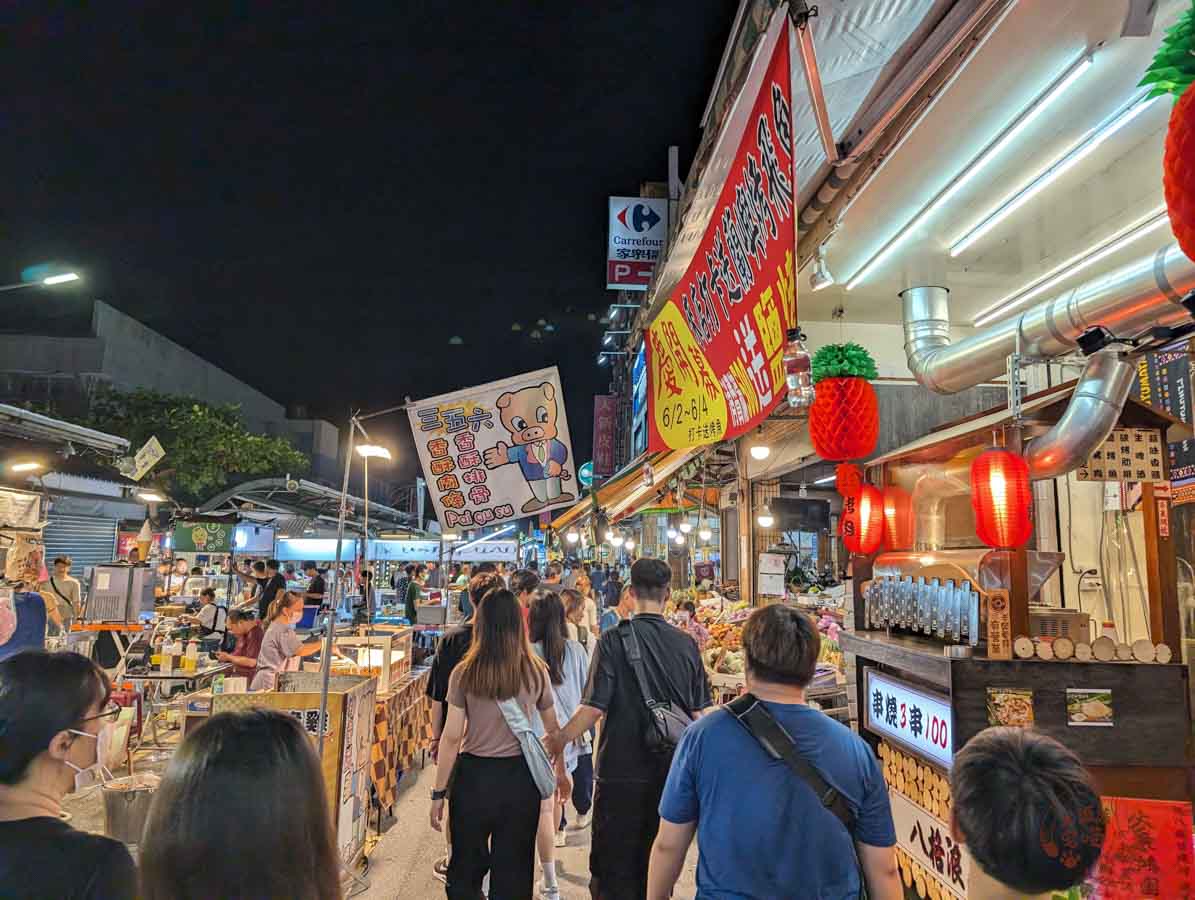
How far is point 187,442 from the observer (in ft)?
61.3

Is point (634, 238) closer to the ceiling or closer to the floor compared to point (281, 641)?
closer to the ceiling

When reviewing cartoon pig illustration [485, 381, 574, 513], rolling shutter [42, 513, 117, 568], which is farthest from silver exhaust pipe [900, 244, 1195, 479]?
rolling shutter [42, 513, 117, 568]

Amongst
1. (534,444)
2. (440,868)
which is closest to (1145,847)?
(440,868)

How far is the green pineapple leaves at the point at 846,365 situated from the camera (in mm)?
5906

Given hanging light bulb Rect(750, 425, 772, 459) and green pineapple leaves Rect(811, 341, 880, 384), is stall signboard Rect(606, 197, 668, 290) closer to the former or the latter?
hanging light bulb Rect(750, 425, 772, 459)

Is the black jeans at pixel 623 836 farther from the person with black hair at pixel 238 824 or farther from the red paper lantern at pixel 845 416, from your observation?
the red paper lantern at pixel 845 416

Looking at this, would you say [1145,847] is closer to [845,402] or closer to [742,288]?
[845,402]

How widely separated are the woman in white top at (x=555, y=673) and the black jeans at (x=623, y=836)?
1167 mm

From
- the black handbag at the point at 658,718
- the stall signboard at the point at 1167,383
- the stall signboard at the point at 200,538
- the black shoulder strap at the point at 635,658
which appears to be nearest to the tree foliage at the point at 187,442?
the stall signboard at the point at 200,538

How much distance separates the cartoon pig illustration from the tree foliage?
1355 centimetres

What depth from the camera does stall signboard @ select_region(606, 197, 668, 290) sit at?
1364cm

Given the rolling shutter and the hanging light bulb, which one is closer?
the hanging light bulb

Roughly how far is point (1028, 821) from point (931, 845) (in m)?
3.32

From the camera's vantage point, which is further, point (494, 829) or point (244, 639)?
point (244, 639)
